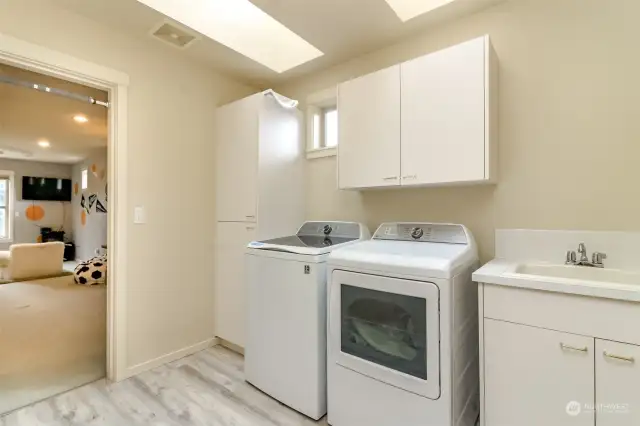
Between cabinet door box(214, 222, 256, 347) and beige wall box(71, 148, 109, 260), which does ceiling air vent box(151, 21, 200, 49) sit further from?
beige wall box(71, 148, 109, 260)

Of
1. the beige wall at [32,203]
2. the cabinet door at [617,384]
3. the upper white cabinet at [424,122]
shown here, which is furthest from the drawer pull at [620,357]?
the beige wall at [32,203]

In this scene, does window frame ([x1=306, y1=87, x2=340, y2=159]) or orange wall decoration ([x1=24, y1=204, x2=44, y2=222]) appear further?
orange wall decoration ([x1=24, y1=204, x2=44, y2=222])

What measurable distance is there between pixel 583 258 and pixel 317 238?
1.60 m

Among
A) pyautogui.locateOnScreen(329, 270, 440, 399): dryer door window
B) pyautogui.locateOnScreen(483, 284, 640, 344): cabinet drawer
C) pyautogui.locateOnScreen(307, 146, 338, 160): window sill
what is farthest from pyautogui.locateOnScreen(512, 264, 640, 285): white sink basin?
pyautogui.locateOnScreen(307, 146, 338, 160): window sill

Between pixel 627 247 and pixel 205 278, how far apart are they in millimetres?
2772

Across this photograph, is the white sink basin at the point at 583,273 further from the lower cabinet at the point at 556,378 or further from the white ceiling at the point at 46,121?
the white ceiling at the point at 46,121

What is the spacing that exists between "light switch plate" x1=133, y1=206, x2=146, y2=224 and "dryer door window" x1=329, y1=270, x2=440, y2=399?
1.53 meters

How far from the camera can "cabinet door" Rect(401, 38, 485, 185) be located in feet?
5.54

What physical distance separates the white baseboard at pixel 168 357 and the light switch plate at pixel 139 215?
1.04 metres

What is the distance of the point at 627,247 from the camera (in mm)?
1548

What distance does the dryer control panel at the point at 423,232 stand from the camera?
6.23 ft

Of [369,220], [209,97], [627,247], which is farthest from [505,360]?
[209,97]

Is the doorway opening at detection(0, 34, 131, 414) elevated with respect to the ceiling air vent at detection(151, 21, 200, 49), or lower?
lower

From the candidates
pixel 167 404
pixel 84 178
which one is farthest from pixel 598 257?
pixel 84 178
